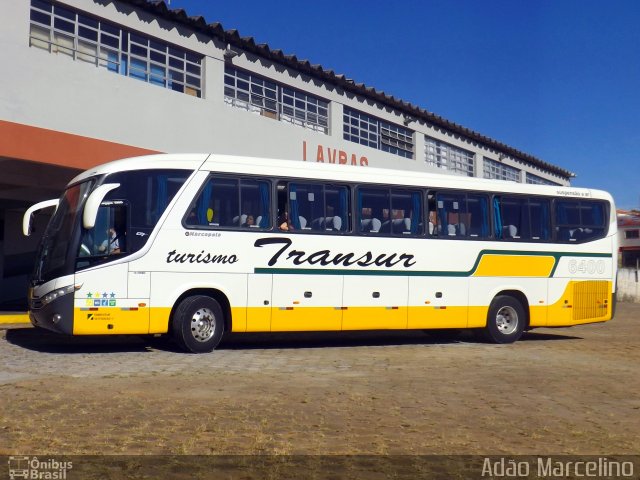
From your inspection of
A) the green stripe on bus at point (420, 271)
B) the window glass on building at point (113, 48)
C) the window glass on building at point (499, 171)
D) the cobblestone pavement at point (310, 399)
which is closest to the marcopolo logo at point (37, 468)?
the cobblestone pavement at point (310, 399)

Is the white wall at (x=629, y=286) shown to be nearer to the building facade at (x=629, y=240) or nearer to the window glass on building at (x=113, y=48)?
the window glass on building at (x=113, y=48)

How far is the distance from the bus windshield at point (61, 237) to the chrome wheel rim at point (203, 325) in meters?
2.24

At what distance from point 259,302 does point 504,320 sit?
595cm

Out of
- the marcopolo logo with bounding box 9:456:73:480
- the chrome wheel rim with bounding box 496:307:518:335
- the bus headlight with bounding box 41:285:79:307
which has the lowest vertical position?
the marcopolo logo with bounding box 9:456:73:480

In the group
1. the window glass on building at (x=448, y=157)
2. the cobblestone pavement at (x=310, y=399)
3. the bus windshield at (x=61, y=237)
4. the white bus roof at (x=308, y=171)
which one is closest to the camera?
the cobblestone pavement at (x=310, y=399)

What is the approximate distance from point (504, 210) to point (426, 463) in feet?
35.3

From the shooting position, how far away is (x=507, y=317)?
1603 cm

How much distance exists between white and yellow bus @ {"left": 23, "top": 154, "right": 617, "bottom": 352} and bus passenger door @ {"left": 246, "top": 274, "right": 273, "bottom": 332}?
0.07ft

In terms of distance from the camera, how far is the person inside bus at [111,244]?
38.9 ft

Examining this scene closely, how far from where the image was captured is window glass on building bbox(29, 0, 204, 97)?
17.3 meters

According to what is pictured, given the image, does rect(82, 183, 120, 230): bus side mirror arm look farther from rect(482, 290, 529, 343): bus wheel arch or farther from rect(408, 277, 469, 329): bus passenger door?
rect(482, 290, 529, 343): bus wheel arch

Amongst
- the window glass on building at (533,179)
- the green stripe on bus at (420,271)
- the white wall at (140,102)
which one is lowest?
the green stripe on bus at (420,271)

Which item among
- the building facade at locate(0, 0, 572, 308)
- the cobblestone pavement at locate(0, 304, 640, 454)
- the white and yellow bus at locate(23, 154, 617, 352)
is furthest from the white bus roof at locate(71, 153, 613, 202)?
the building facade at locate(0, 0, 572, 308)

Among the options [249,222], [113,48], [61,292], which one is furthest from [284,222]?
[113,48]
